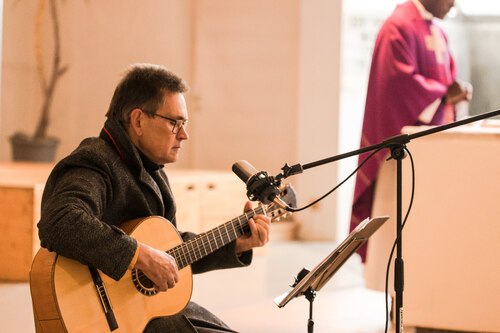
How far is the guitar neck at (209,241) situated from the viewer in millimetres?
2686

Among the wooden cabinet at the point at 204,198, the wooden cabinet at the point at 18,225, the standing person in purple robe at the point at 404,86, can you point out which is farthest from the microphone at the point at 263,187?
the wooden cabinet at the point at 204,198

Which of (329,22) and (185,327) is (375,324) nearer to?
(185,327)

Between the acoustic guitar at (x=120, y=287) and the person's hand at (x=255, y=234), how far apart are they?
0.09 ft

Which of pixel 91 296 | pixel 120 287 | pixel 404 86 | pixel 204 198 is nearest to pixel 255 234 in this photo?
pixel 120 287

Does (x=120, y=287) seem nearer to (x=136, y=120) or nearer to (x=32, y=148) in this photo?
(x=136, y=120)

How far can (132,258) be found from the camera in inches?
95.8

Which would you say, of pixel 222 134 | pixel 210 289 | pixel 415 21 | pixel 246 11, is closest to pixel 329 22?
pixel 246 11

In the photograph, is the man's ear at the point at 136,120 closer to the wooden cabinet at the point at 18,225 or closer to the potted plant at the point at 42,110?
the wooden cabinet at the point at 18,225

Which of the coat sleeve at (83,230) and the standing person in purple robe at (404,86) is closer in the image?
the coat sleeve at (83,230)

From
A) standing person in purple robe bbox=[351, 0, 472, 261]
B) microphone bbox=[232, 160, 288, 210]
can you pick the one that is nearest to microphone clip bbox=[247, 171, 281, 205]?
microphone bbox=[232, 160, 288, 210]

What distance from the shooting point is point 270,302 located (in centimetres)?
464

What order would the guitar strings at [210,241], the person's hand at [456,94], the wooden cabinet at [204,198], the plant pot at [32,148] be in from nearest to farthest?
the guitar strings at [210,241]
the person's hand at [456,94]
the wooden cabinet at [204,198]
the plant pot at [32,148]

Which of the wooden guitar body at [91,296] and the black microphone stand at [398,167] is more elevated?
the black microphone stand at [398,167]

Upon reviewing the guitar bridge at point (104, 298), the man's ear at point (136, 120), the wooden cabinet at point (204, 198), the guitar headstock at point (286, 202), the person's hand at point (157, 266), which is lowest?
the wooden cabinet at point (204, 198)
